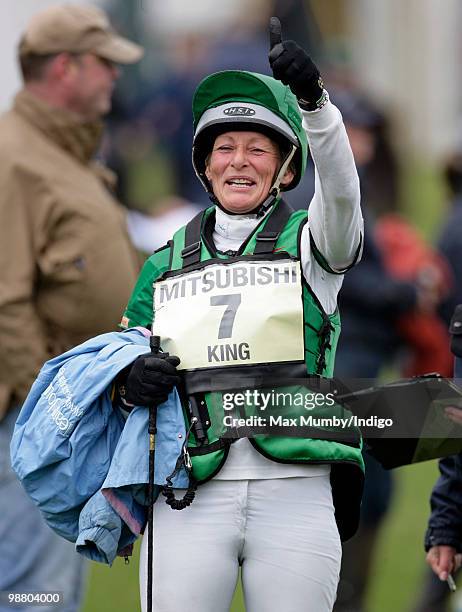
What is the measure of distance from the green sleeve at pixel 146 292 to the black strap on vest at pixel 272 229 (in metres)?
0.31

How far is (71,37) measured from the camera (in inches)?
255

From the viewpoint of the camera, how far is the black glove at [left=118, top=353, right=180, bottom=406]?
4223mm

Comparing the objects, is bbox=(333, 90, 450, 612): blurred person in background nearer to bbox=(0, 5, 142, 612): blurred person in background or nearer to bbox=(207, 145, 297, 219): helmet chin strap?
bbox=(0, 5, 142, 612): blurred person in background

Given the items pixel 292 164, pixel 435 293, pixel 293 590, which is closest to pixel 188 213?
pixel 435 293

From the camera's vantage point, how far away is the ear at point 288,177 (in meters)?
4.57

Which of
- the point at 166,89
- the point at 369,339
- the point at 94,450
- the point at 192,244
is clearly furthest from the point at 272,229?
the point at 166,89

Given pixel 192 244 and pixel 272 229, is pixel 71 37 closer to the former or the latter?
pixel 192 244

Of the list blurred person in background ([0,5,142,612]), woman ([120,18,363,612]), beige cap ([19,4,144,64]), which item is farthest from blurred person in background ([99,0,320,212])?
woman ([120,18,363,612])

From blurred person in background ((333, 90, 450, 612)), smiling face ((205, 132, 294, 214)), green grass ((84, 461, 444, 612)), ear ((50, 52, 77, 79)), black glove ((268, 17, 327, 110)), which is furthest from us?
blurred person in background ((333, 90, 450, 612))

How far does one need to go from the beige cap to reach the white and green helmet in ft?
6.57

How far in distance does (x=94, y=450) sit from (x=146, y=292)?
50 cm

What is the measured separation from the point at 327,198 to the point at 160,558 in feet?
3.59

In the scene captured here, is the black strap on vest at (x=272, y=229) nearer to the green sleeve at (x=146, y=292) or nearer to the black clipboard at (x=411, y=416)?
the green sleeve at (x=146, y=292)

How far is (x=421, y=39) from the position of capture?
23219 millimetres
